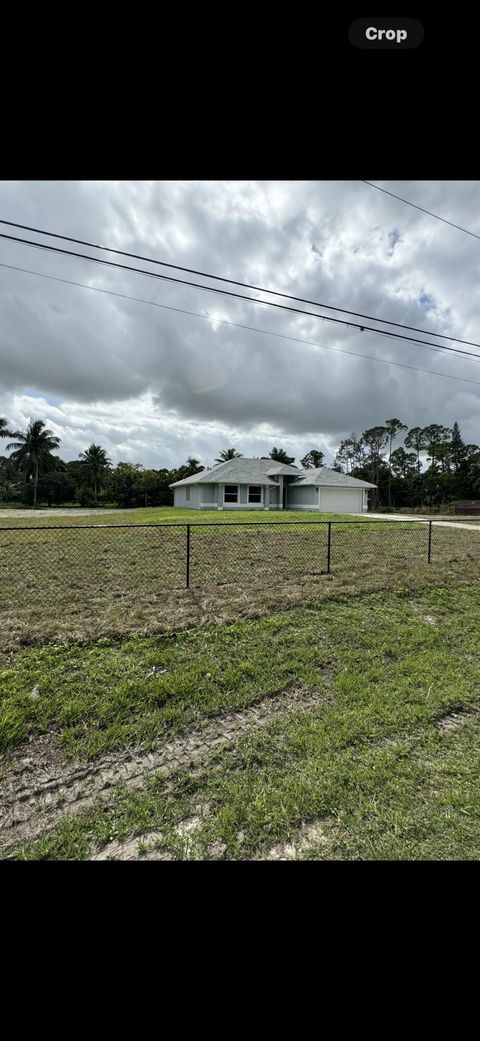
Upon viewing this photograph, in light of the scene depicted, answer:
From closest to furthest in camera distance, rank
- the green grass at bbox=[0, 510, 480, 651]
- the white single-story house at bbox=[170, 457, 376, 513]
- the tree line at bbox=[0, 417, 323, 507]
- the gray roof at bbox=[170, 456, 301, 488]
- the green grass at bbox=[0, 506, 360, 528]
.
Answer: the green grass at bbox=[0, 510, 480, 651] → the green grass at bbox=[0, 506, 360, 528] → the gray roof at bbox=[170, 456, 301, 488] → the white single-story house at bbox=[170, 457, 376, 513] → the tree line at bbox=[0, 417, 323, 507]

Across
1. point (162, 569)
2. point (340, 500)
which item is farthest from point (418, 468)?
point (162, 569)

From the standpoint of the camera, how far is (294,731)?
2389 mm

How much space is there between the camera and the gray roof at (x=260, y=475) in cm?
2367

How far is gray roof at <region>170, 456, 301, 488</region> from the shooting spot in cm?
2350

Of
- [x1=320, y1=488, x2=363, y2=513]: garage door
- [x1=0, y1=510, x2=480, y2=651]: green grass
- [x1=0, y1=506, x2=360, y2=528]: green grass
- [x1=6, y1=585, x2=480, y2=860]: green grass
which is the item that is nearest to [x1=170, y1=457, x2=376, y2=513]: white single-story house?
[x1=320, y1=488, x2=363, y2=513]: garage door

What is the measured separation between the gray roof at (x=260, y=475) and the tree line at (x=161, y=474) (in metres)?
11.6

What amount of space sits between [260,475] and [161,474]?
1788cm

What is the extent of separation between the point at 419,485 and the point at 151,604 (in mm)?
47796

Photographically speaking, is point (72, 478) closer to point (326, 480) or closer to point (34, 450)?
point (34, 450)

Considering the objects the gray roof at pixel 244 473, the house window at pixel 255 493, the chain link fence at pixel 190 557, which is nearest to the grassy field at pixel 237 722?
the chain link fence at pixel 190 557

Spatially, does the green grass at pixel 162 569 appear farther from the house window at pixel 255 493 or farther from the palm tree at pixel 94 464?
the palm tree at pixel 94 464

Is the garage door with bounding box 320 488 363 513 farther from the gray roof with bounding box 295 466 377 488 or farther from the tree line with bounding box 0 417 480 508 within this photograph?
the tree line with bounding box 0 417 480 508

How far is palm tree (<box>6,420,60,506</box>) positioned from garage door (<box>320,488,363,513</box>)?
113 ft
